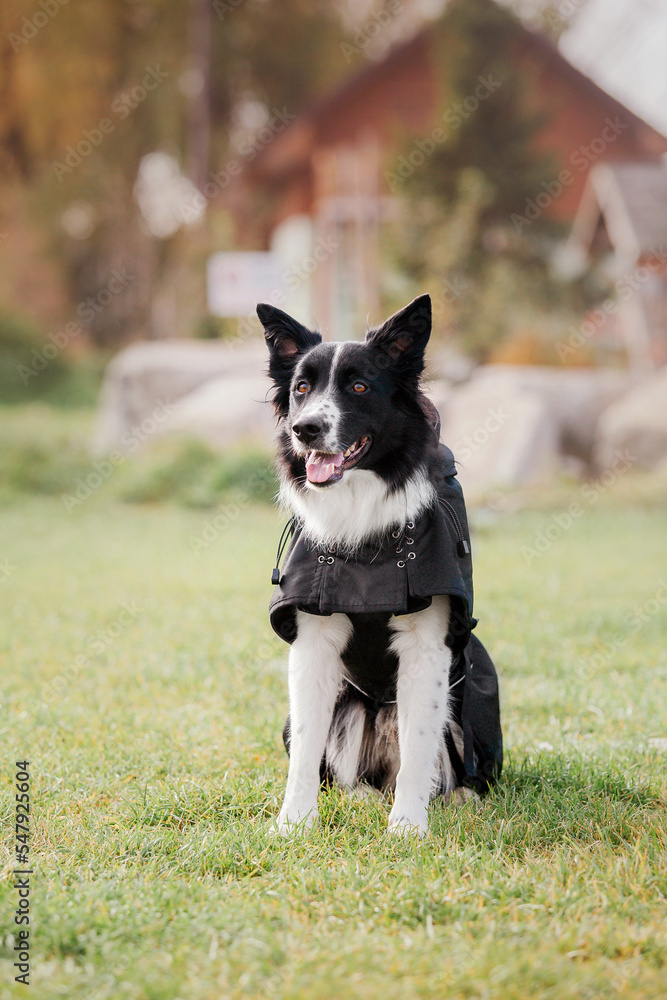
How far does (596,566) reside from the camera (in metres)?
7.96

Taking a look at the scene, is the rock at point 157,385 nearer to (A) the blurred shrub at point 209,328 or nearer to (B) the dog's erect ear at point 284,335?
(A) the blurred shrub at point 209,328

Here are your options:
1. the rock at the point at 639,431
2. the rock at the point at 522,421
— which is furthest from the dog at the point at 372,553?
the rock at the point at 639,431

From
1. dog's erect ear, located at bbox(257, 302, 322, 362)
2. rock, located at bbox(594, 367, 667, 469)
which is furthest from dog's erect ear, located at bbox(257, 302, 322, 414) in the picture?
rock, located at bbox(594, 367, 667, 469)

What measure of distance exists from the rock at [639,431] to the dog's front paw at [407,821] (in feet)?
32.0

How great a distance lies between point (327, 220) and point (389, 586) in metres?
16.6

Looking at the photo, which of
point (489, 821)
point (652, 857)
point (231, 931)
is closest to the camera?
point (231, 931)

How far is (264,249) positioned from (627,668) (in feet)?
72.7

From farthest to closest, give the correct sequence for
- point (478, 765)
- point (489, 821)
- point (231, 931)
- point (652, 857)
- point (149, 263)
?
1. point (149, 263)
2. point (478, 765)
3. point (489, 821)
4. point (652, 857)
5. point (231, 931)

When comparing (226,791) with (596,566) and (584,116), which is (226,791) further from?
(584,116)

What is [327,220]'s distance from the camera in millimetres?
18203

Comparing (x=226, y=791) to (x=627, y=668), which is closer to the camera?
(x=226, y=791)

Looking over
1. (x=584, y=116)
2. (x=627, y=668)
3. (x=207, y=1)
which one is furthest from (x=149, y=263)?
(x=627, y=668)

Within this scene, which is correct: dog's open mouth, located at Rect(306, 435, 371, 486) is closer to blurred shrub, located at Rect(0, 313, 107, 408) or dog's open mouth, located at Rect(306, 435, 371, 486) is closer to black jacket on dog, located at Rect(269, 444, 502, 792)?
black jacket on dog, located at Rect(269, 444, 502, 792)

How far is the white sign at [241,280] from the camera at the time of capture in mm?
11914
